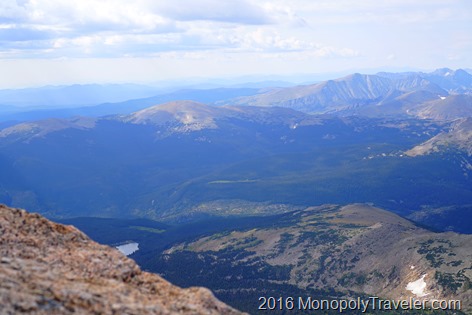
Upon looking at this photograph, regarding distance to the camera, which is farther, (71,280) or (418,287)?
(418,287)

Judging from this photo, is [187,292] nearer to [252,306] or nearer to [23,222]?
[23,222]

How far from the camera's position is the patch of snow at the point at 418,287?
6598 inches

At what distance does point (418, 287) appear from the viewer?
6737 inches

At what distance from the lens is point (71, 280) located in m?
43.1

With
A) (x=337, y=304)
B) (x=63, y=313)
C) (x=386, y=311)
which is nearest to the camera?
(x=63, y=313)

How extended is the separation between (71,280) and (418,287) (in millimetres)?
151752

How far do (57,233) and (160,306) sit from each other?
17.1 meters

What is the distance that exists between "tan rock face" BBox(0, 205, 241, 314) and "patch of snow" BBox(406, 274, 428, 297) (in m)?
137

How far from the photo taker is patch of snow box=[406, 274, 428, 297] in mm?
167600

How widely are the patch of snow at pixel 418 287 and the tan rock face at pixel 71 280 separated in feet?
450

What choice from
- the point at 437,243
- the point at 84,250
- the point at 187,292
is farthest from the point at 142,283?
the point at 437,243

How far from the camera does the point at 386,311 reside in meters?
152

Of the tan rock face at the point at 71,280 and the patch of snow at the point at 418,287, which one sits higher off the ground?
the tan rock face at the point at 71,280

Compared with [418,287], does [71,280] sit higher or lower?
higher
